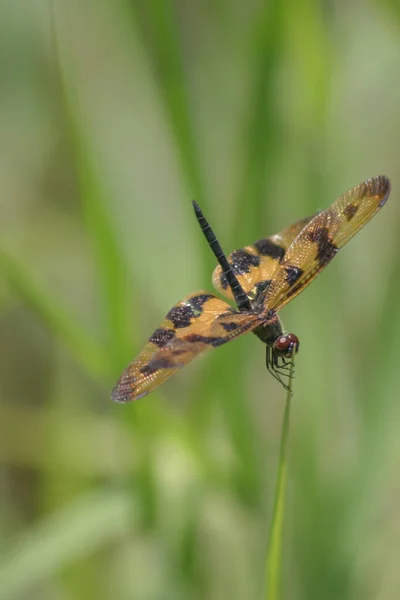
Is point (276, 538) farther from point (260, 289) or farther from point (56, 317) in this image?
point (56, 317)

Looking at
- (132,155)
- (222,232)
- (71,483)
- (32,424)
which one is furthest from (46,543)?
(132,155)

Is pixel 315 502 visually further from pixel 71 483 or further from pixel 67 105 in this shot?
pixel 67 105

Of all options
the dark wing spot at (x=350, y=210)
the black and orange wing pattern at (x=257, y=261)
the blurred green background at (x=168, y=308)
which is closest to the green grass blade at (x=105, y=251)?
the blurred green background at (x=168, y=308)

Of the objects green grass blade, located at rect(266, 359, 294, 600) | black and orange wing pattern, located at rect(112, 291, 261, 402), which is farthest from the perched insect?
green grass blade, located at rect(266, 359, 294, 600)

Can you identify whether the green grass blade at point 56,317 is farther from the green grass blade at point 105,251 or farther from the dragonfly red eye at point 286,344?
the dragonfly red eye at point 286,344

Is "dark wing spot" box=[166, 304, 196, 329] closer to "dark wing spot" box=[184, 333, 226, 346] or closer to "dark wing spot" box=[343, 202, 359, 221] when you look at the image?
"dark wing spot" box=[184, 333, 226, 346]

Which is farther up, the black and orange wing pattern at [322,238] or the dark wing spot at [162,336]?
the black and orange wing pattern at [322,238]
